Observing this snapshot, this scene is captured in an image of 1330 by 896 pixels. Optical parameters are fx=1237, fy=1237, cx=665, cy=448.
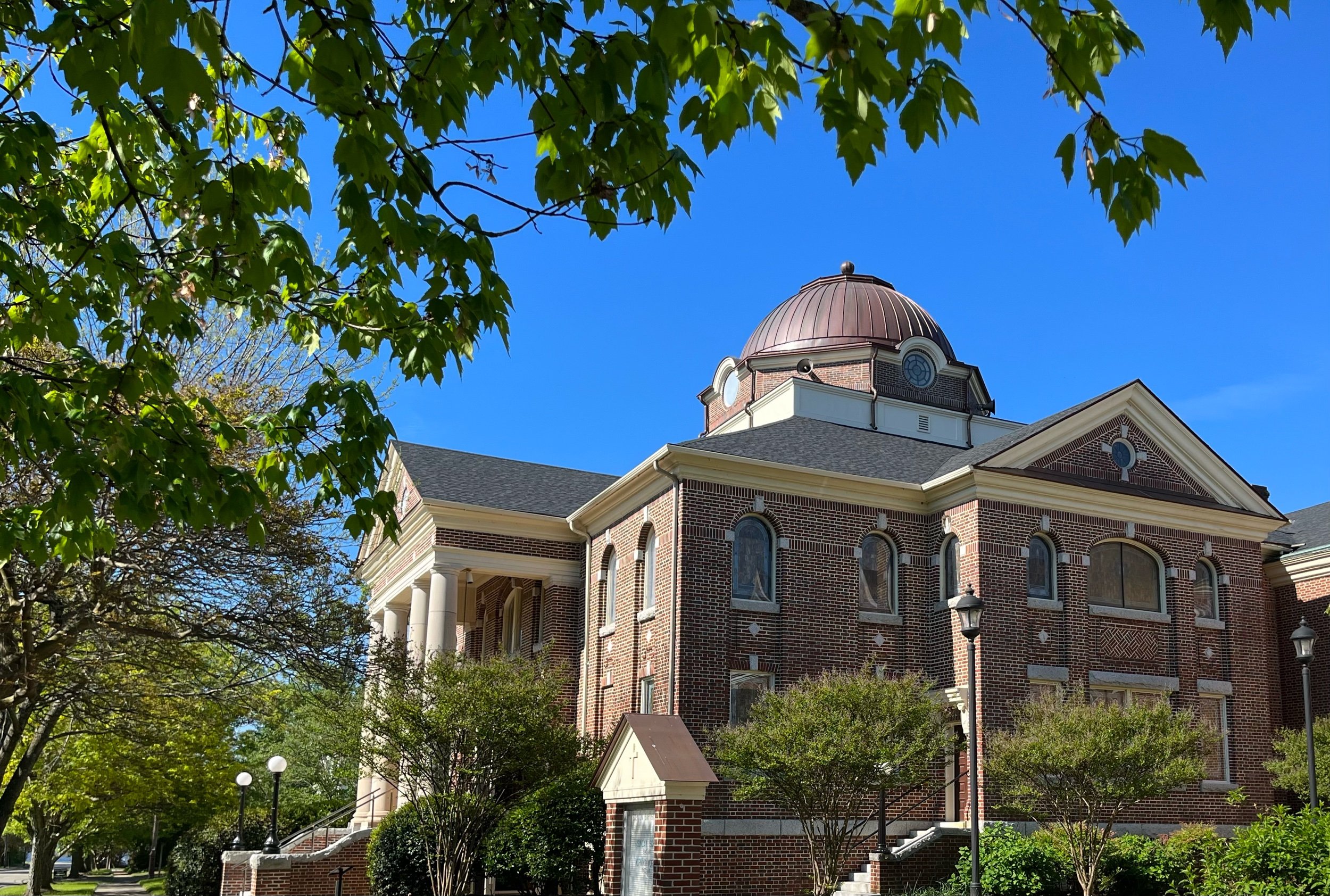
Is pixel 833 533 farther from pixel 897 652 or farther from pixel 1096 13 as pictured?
pixel 1096 13

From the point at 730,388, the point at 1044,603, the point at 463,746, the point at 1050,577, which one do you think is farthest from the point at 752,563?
the point at 730,388

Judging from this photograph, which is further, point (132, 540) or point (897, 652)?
point (897, 652)

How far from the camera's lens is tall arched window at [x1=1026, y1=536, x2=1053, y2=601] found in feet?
81.8

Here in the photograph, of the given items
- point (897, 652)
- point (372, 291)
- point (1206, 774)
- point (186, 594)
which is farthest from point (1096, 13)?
point (1206, 774)

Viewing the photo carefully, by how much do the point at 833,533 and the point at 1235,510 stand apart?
30.6 feet

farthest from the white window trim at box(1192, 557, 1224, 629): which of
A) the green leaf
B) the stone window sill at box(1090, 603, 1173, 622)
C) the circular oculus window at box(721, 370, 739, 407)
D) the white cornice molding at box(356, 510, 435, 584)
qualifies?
the green leaf

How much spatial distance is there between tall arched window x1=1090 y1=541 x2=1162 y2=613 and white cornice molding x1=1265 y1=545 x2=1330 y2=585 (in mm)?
4459

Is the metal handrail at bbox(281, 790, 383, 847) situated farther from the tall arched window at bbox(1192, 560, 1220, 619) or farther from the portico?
the tall arched window at bbox(1192, 560, 1220, 619)

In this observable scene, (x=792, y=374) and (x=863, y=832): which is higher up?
(x=792, y=374)

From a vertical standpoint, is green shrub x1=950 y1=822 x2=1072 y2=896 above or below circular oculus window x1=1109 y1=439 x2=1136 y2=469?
below

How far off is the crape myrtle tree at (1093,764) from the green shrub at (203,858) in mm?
20342

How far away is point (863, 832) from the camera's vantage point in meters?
22.7

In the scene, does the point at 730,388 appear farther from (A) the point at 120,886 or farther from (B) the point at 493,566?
(A) the point at 120,886

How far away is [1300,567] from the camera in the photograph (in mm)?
28328
